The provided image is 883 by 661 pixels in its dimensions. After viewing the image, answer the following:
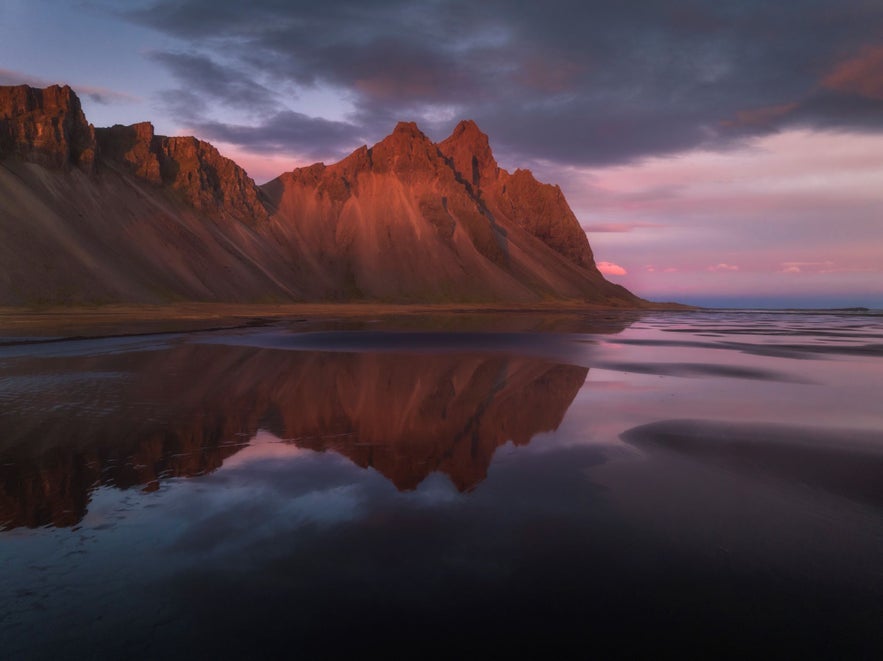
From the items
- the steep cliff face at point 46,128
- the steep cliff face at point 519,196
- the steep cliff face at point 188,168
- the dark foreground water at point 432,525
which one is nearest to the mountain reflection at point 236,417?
the dark foreground water at point 432,525

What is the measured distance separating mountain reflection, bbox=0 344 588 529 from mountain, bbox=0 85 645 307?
53.8 meters

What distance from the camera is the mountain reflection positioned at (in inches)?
320

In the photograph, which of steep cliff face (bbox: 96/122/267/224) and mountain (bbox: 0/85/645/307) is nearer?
mountain (bbox: 0/85/645/307)

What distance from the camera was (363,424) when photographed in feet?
37.5

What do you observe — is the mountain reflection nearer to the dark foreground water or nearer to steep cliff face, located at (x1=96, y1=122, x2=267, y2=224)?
the dark foreground water

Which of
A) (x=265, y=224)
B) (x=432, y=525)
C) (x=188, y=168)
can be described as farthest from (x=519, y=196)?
(x=432, y=525)

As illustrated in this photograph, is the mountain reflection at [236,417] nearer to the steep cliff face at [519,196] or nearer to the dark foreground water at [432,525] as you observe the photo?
the dark foreground water at [432,525]

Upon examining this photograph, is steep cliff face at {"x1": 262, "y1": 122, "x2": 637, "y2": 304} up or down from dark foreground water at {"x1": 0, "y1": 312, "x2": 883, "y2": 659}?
up

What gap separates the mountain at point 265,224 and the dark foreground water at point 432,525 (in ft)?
199

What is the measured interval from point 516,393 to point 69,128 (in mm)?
98154

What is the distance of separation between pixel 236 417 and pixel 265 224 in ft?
372

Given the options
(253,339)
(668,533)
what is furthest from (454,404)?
(253,339)

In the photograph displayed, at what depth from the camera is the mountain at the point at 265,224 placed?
68.0 metres

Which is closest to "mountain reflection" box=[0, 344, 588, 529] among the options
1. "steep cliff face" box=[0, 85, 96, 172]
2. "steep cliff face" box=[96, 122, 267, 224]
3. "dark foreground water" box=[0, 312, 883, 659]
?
"dark foreground water" box=[0, 312, 883, 659]
